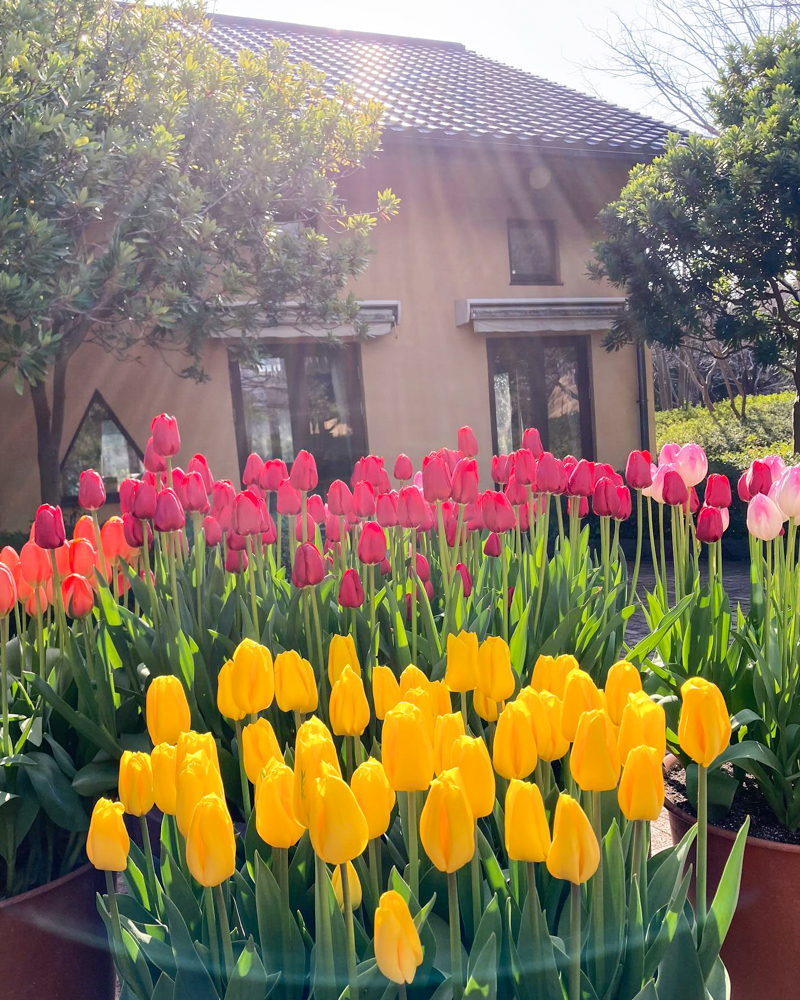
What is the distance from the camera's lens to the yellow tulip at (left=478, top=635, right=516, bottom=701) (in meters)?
1.19

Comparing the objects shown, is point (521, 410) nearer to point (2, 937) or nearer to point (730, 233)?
point (730, 233)

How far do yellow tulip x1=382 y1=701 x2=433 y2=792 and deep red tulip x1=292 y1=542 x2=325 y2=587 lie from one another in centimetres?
98

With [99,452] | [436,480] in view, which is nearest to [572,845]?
[436,480]

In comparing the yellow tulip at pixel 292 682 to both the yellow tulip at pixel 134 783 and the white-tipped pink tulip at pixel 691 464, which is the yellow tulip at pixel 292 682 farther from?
the white-tipped pink tulip at pixel 691 464

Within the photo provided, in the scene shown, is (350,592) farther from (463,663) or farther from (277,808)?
(277,808)

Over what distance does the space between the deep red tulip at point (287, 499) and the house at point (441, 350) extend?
21.9 ft

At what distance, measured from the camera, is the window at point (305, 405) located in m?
9.81

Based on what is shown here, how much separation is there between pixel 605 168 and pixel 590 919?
1160cm

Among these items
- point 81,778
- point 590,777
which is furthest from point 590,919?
point 81,778

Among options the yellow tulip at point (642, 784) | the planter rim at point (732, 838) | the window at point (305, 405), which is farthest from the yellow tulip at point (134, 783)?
the window at point (305, 405)

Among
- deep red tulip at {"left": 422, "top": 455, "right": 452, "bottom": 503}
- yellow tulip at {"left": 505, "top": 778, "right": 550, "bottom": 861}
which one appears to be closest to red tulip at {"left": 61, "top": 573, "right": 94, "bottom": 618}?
deep red tulip at {"left": 422, "top": 455, "right": 452, "bottom": 503}

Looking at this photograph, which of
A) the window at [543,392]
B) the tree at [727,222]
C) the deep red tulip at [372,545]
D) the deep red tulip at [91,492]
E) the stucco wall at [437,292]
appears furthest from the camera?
the window at [543,392]

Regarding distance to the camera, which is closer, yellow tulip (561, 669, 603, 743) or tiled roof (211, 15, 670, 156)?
yellow tulip (561, 669, 603, 743)

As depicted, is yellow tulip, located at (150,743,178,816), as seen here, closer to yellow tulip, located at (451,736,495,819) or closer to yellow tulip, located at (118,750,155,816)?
yellow tulip, located at (118,750,155,816)
